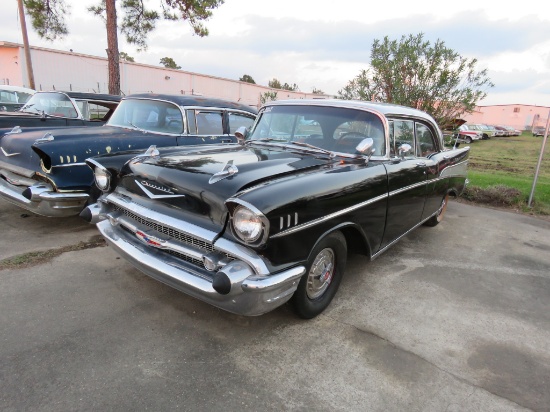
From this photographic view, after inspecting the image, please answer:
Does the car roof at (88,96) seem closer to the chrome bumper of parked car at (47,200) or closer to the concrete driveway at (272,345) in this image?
the chrome bumper of parked car at (47,200)

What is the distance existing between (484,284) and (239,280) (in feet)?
9.39

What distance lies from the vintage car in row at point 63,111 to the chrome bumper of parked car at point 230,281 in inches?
190

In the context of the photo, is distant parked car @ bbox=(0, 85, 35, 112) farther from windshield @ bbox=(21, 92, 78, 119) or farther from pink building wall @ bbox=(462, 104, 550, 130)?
pink building wall @ bbox=(462, 104, 550, 130)

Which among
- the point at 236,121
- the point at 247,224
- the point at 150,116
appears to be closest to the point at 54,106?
the point at 150,116

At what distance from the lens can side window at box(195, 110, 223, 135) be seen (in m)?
5.47

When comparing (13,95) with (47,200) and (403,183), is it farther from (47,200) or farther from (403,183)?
(403,183)

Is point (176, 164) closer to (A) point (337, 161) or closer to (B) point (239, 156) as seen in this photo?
(B) point (239, 156)

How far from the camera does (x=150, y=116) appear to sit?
17.8 ft

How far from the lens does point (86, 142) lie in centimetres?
438

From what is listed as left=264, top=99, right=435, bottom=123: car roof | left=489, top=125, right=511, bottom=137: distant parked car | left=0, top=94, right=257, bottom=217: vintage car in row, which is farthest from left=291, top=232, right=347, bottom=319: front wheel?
left=489, top=125, right=511, bottom=137: distant parked car

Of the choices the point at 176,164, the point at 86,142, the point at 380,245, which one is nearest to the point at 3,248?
the point at 86,142

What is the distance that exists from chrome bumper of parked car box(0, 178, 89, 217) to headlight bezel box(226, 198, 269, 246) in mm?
2785

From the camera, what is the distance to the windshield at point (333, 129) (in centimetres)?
351

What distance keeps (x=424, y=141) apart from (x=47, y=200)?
439cm
